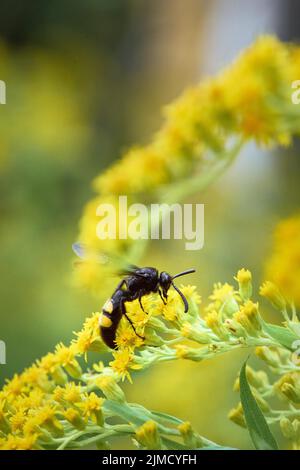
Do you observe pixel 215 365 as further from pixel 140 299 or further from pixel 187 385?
pixel 140 299

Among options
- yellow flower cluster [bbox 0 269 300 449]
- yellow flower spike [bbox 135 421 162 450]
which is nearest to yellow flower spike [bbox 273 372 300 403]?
yellow flower cluster [bbox 0 269 300 449]

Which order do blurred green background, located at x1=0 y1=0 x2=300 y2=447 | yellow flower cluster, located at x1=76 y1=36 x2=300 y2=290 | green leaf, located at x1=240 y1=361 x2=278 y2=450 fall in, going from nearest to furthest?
green leaf, located at x1=240 y1=361 x2=278 y2=450
yellow flower cluster, located at x1=76 y1=36 x2=300 y2=290
blurred green background, located at x1=0 y1=0 x2=300 y2=447

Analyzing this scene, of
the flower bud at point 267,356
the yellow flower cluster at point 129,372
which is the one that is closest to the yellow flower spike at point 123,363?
the yellow flower cluster at point 129,372

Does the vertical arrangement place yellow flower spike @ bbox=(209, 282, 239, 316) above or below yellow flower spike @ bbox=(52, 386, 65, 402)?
above

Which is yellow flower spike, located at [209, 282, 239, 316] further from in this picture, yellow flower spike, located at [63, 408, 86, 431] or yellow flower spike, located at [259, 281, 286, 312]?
yellow flower spike, located at [63, 408, 86, 431]

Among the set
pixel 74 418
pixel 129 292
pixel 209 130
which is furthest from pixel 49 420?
pixel 209 130
